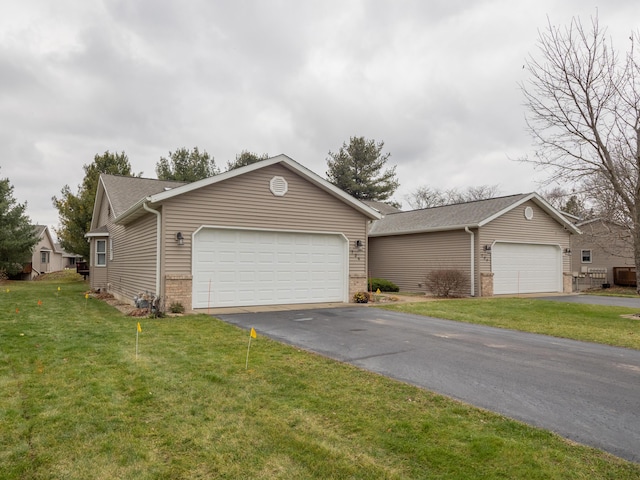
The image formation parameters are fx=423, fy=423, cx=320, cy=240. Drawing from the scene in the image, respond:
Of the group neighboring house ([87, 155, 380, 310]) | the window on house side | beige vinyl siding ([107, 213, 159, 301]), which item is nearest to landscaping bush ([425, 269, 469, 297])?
neighboring house ([87, 155, 380, 310])

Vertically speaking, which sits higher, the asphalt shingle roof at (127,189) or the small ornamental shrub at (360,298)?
the asphalt shingle roof at (127,189)

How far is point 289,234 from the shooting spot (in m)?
12.7

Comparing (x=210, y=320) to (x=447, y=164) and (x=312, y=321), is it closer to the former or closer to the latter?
(x=312, y=321)

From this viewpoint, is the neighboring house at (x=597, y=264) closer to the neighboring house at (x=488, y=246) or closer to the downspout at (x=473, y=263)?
the neighboring house at (x=488, y=246)

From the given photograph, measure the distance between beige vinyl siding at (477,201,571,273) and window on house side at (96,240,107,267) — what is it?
1641 centimetres

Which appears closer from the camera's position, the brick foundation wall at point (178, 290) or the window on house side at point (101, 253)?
the brick foundation wall at point (178, 290)

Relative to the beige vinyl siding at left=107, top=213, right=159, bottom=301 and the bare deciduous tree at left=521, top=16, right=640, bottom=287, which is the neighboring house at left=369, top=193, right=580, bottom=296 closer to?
the bare deciduous tree at left=521, top=16, right=640, bottom=287

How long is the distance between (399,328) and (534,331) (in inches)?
110

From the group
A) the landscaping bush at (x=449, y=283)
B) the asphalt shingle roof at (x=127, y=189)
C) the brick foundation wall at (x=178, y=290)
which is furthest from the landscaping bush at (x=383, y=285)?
the asphalt shingle roof at (x=127, y=189)

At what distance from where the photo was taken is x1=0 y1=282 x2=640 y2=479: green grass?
2.92m

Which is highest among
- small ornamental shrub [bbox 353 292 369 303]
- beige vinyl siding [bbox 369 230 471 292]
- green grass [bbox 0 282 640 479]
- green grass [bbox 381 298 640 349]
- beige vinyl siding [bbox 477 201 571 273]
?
beige vinyl siding [bbox 477 201 571 273]

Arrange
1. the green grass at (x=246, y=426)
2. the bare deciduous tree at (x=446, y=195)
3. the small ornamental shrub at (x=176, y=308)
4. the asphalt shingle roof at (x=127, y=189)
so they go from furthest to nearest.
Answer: the bare deciduous tree at (x=446, y=195) → the asphalt shingle roof at (x=127, y=189) → the small ornamental shrub at (x=176, y=308) → the green grass at (x=246, y=426)

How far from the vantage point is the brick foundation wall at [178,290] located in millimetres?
10586

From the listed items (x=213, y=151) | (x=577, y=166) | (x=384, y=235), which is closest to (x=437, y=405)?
(x=577, y=166)
